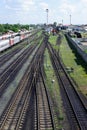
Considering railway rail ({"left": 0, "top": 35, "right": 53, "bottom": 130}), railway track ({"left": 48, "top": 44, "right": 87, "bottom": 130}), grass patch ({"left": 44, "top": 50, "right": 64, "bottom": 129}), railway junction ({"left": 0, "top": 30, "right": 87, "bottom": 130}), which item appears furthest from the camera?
grass patch ({"left": 44, "top": 50, "right": 64, "bottom": 129})

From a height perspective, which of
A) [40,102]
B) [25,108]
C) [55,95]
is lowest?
[55,95]

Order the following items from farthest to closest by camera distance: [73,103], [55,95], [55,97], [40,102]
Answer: [55,95] < [55,97] < [40,102] < [73,103]

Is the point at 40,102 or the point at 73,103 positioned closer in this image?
the point at 73,103

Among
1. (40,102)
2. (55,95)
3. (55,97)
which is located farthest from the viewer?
(55,95)

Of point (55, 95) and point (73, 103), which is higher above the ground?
point (73, 103)

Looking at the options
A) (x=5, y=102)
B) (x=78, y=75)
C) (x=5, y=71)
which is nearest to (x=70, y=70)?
(x=78, y=75)

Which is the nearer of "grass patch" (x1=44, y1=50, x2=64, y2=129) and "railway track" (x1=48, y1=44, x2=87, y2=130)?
"railway track" (x1=48, y1=44, x2=87, y2=130)

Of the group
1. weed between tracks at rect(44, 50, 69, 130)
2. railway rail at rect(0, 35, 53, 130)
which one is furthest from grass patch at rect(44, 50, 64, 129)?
railway rail at rect(0, 35, 53, 130)

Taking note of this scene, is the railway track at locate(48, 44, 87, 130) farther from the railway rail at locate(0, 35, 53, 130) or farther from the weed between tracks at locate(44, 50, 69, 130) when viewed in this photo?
the railway rail at locate(0, 35, 53, 130)

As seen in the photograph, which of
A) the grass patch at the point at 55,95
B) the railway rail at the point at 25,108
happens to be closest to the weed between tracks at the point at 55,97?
the grass patch at the point at 55,95

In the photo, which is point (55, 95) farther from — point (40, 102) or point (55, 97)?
point (40, 102)

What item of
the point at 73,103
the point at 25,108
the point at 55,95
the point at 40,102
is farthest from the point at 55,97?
the point at 25,108

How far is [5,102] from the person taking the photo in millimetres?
→ 26344

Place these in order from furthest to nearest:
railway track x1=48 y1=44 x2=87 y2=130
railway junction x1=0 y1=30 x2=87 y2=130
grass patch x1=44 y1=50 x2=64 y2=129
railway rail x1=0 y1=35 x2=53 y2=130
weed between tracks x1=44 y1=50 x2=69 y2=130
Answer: grass patch x1=44 y1=50 x2=64 y2=129 < weed between tracks x1=44 y1=50 x2=69 y2=130 < railway track x1=48 y1=44 x2=87 y2=130 < railway junction x1=0 y1=30 x2=87 y2=130 < railway rail x1=0 y1=35 x2=53 y2=130
